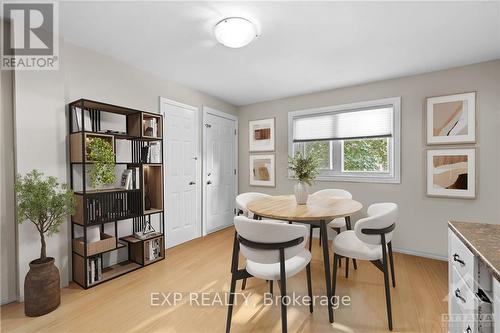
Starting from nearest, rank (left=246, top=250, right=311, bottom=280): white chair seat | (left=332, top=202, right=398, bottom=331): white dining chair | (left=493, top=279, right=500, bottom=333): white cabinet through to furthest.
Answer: (left=493, top=279, right=500, bottom=333): white cabinet, (left=246, top=250, right=311, bottom=280): white chair seat, (left=332, top=202, right=398, bottom=331): white dining chair

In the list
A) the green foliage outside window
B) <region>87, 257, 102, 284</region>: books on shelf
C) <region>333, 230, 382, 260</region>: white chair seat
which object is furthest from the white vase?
<region>87, 257, 102, 284</region>: books on shelf

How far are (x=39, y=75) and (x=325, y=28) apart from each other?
2677mm

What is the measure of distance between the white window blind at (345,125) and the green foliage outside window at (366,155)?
0.12 meters

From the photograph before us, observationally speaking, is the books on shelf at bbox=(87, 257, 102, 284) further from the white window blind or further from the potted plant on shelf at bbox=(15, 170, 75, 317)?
the white window blind

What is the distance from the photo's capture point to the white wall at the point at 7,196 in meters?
1.95

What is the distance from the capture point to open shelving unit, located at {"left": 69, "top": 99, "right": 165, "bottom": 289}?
7.36ft

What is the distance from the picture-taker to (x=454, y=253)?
4.18ft

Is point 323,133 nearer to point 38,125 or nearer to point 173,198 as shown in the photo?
point 173,198

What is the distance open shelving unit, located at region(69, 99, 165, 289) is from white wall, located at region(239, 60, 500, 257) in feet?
8.40

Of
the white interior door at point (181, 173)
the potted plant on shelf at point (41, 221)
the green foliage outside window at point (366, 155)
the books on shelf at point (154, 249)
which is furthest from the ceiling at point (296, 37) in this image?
the books on shelf at point (154, 249)

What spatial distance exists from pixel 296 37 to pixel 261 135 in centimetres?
231

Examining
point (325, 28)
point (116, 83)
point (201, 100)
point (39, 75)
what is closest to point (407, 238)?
point (325, 28)

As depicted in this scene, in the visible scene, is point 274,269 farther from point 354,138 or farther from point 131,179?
point 354,138

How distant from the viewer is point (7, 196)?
1970mm
